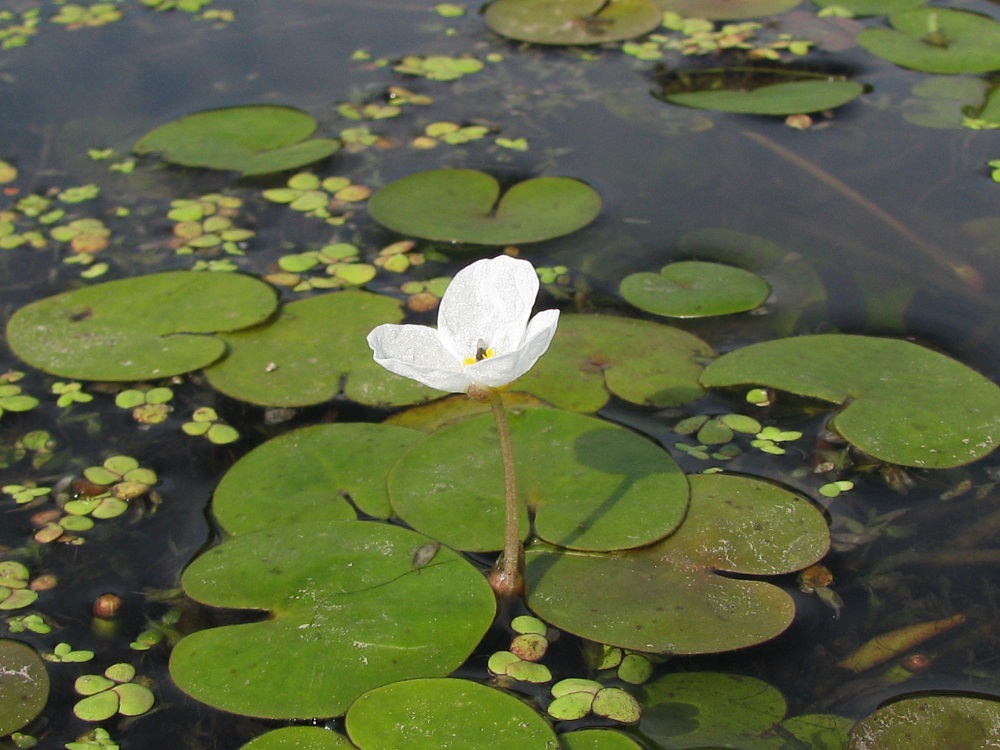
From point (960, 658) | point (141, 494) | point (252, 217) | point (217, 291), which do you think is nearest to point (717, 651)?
point (960, 658)

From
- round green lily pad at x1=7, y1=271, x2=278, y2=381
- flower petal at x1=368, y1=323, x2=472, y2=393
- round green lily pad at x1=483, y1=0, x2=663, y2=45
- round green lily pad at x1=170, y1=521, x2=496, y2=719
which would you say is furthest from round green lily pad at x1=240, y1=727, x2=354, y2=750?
round green lily pad at x1=483, y1=0, x2=663, y2=45

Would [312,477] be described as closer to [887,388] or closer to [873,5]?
[887,388]

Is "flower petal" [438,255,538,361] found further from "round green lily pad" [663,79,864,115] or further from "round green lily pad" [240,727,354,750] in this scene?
"round green lily pad" [663,79,864,115]

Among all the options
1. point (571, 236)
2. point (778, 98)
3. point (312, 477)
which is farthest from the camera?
point (778, 98)

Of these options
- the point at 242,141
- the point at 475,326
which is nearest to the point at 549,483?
the point at 475,326

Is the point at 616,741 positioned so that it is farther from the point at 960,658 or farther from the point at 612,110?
the point at 612,110

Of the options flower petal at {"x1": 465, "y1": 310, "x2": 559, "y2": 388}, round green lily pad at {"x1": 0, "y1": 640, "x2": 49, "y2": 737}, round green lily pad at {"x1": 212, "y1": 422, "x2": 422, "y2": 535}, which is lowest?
round green lily pad at {"x1": 0, "y1": 640, "x2": 49, "y2": 737}

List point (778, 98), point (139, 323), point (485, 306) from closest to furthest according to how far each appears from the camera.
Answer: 1. point (485, 306)
2. point (139, 323)
3. point (778, 98)
